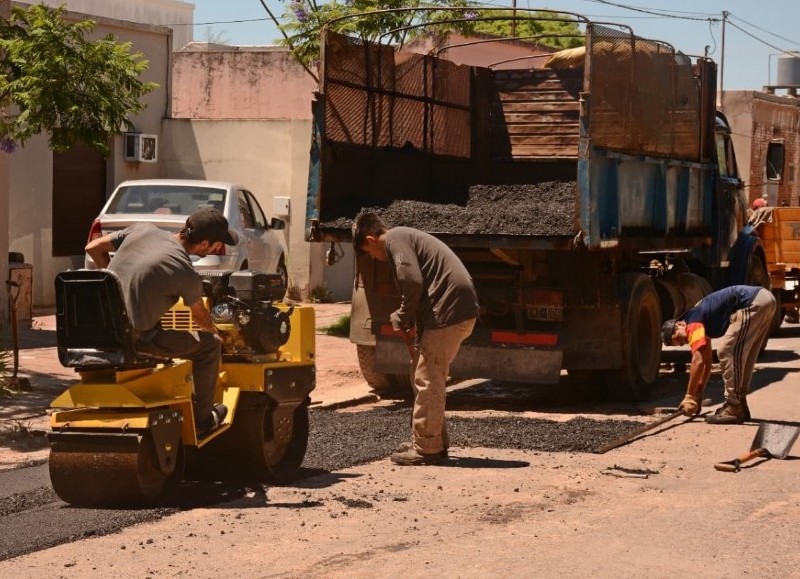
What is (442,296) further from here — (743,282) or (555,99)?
(743,282)

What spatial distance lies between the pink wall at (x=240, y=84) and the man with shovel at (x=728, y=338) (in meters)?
20.4

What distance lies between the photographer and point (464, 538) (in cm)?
751

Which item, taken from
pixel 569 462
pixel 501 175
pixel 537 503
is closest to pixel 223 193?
pixel 501 175

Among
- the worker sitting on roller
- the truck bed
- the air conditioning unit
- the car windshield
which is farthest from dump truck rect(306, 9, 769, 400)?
the air conditioning unit

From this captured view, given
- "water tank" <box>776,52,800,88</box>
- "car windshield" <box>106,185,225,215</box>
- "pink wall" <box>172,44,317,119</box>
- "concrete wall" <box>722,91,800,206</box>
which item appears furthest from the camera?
"water tank" <box>776,52,800,88</box>

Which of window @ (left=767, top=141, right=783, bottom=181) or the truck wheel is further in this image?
window @ (left=767, top=141, right=783, bottom=181)

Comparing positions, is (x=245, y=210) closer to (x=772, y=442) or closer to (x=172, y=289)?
(x=772, y=442)

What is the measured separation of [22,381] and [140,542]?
5.76 metres

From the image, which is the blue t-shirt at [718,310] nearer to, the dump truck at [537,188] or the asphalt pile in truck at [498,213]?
the dump truck at [537,188]

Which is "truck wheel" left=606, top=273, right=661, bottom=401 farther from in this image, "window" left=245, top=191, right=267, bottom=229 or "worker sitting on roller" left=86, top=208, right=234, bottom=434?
"window" left=245, top=191, right=267, bottom=229

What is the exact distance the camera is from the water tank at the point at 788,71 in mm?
51531

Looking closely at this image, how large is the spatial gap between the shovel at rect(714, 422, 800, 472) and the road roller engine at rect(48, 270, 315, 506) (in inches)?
133

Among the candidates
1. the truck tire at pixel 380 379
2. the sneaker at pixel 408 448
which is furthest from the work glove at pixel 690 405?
the sneaker at pixel 408 448

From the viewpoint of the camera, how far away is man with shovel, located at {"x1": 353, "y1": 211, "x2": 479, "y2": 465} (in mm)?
9820
